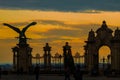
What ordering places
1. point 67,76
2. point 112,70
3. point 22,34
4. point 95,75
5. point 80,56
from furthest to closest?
1. point 80,56
2. point 22,34
3. point 112,70
4. point 95,75
5. point 67,76

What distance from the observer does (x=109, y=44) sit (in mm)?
84000

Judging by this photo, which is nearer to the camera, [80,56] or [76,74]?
[76,74]

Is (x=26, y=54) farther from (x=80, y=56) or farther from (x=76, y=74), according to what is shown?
(x=76, y=74)

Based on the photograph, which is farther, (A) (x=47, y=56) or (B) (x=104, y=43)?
(A) (x=47, y=56)

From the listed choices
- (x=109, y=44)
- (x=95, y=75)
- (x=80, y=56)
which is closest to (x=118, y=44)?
(x=109, y=44)

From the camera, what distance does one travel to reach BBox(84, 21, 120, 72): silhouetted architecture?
83688mm

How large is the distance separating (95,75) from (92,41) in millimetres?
10319

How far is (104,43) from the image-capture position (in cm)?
8438

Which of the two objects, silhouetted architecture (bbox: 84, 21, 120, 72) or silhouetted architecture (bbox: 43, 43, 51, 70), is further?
silhouetted architecture (bbox: 43, 43, 51, 70)

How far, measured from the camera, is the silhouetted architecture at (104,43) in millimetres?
83688

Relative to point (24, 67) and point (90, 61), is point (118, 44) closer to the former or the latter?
point (90, 61)

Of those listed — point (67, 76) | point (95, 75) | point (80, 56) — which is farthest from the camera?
point (80, 56)

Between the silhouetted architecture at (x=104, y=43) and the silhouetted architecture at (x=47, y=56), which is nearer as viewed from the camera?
the silhouetted architecture at (x=104, y=43)

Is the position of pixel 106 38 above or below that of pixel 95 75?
above
